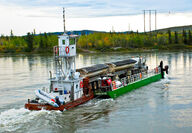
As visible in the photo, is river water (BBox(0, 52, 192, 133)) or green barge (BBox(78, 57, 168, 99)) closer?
river water (BBox(0, 52, 192, 133))

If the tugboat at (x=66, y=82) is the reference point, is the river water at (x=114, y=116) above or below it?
below

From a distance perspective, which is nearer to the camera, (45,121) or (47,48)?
(45,121)

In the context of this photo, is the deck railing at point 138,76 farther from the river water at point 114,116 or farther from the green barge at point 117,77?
the river water at point 114,116

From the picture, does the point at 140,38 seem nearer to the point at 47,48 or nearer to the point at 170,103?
the point at 47,48

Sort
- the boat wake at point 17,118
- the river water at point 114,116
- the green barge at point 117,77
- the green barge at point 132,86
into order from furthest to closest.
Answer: the green barge at point 132,86 < the green barge at point 117,77 < the river water at point 114,116 < the boat wake at point 17,118

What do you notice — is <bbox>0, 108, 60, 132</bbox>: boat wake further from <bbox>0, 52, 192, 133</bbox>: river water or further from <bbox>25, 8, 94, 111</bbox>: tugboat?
<bbox>25, 8, 94, 111</bbox>: tugboat

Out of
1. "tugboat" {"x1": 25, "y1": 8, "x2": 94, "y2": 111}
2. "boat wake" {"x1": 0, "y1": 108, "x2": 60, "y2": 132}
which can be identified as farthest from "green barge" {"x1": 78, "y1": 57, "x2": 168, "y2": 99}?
"boat wake" {"x1": 0, "y1": 108, "x2": 60, "y2": 132}

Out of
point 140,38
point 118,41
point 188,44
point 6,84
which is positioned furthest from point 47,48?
point 6,84

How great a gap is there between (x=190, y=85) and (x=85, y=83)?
17.4m

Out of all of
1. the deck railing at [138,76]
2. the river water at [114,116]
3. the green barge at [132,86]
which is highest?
the deck railing at [138,76]

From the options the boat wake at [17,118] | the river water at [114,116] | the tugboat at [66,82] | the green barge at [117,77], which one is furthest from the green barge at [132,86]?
the boat wake at [17,118]

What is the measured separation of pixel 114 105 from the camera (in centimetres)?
2856

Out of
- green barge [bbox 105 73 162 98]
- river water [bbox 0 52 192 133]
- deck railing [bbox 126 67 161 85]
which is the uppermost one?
deck railing [bbox 126 67 161 85]

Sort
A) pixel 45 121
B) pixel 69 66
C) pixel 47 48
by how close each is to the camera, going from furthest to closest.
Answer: pixel 47 48, pixel 69 66, pixel 45 121
